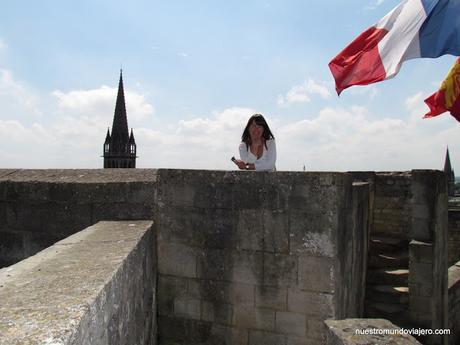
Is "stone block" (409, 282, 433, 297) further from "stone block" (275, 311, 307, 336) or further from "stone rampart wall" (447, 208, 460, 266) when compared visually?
"stone rampart wall" (447, 208, 460, 266)

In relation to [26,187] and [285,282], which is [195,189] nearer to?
[285,282]

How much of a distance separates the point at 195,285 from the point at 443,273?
6.93m

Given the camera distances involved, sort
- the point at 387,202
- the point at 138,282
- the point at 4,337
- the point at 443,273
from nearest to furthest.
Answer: the point at 4,337 → the point at 138,282 → the point at 443,273 → the point at 387,202

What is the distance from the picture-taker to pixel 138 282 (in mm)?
2805

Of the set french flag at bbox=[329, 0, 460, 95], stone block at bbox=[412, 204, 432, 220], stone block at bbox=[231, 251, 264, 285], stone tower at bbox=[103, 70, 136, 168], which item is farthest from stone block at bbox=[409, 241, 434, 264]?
stone tower at bbox=[103, 70, 136, 168]

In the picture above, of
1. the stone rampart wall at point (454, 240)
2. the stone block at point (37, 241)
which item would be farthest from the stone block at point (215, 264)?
the stone rampart wall at point (454, 240)

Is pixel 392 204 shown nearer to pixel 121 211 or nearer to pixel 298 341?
pixel 298 341

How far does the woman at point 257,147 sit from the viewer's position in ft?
12.2

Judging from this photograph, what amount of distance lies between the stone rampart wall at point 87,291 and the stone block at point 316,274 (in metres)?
1.37

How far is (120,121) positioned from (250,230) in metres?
59.8

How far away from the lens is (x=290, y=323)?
9.87 ft

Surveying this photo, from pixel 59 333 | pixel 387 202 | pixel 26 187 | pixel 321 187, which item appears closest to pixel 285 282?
pixel 321 187

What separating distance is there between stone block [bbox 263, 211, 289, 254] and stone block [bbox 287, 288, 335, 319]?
37cm

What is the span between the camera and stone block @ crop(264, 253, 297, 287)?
300cm
